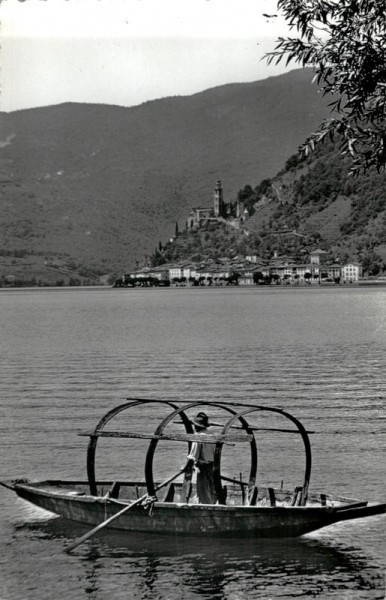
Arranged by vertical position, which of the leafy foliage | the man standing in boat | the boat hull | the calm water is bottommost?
the calm water

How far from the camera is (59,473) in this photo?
3150cm

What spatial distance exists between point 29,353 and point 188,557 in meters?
65.5

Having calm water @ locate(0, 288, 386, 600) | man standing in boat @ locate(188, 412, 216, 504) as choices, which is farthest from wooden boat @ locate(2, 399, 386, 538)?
calm water @ locate(0, 288, 386, 600)

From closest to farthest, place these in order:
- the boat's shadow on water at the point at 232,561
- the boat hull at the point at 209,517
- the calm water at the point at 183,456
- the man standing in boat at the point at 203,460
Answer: the boat's shadow on water at the point at 232,561, the calm water at the point at 183,456, the boat hull at the point at 209,517, the man standing in boat at the point at 203,460

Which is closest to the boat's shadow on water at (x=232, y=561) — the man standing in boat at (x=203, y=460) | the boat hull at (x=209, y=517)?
the boat hull at (x=209, y=517)

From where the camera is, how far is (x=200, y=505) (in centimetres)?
2239

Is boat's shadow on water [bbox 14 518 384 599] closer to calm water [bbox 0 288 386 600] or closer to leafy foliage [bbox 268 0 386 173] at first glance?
calm water [bbox 0 288 386 600]

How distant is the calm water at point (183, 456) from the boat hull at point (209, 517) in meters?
0.46

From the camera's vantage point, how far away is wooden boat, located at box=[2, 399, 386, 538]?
72.9 feet

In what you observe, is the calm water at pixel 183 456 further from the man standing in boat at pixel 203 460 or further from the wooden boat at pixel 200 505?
the man standing in boat at pixel 203 460

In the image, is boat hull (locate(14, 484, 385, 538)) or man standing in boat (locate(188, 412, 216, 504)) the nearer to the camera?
boat hull (locate(14, 484, 385, 538))

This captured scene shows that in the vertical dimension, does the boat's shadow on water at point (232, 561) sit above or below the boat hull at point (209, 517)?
below

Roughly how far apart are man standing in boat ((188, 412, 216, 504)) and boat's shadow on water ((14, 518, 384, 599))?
1.18 metres

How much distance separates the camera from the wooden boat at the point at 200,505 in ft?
72.9
